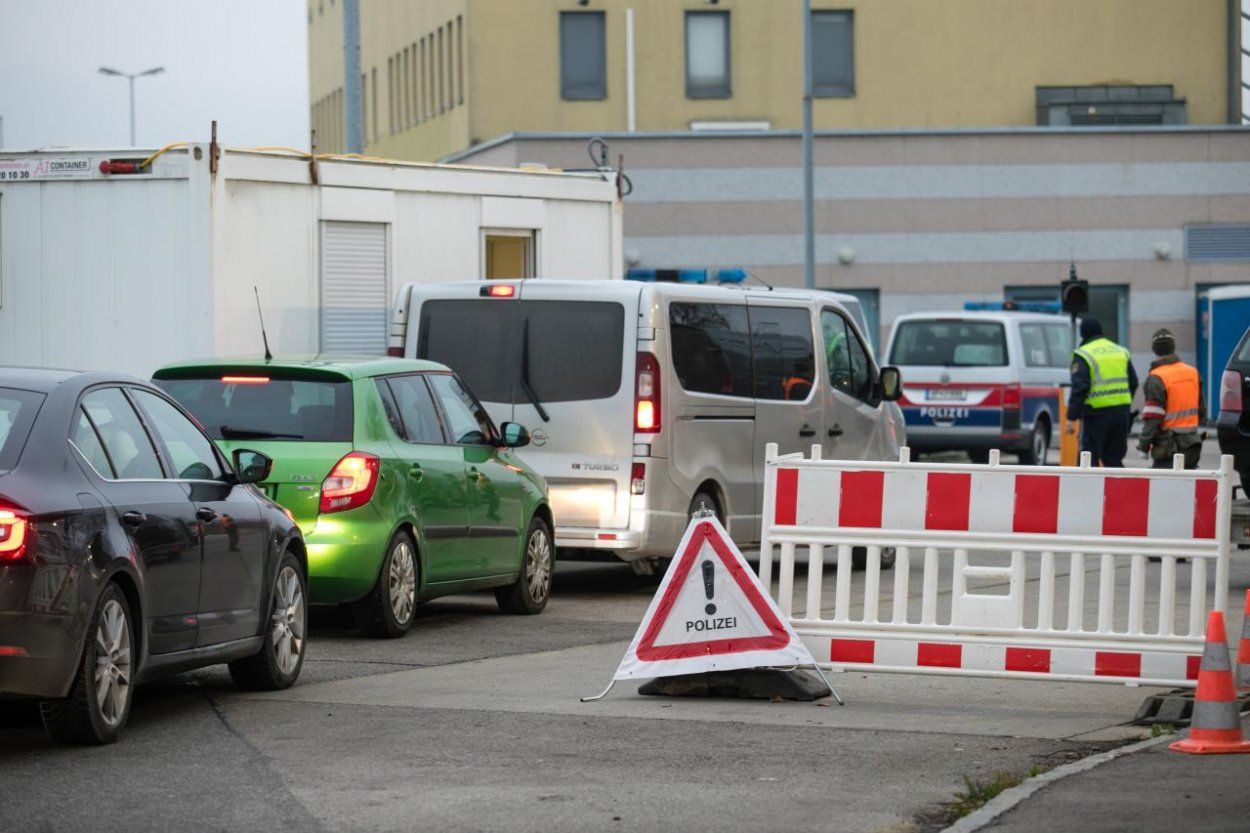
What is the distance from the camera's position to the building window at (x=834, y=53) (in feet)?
173

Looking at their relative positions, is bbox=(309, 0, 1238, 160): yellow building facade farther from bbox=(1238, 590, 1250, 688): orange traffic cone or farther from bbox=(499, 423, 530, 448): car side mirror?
bbox=(1238, 590, 1250, 688): orange traffic cone

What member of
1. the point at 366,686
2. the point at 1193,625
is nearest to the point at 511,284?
the point at 366,686

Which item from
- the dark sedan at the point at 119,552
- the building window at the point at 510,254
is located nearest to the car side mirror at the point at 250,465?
the dark sedan at the point at 119,552

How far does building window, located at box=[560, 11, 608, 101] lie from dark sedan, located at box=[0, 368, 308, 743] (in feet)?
138

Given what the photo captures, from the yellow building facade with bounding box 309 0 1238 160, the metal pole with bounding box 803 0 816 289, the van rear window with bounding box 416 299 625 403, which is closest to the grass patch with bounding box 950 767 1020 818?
the van rear window with bounding box 416 299 625 403

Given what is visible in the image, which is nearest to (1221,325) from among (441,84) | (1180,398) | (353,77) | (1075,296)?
(1075,296)

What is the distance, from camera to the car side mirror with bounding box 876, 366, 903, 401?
1858 cm

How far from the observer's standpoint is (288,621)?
10.9 metres

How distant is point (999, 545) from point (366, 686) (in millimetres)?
2964

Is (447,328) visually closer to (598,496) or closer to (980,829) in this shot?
(598,496)

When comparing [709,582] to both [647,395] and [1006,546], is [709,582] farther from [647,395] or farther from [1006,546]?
[647,395]

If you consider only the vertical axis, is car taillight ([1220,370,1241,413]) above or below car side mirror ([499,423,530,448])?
above

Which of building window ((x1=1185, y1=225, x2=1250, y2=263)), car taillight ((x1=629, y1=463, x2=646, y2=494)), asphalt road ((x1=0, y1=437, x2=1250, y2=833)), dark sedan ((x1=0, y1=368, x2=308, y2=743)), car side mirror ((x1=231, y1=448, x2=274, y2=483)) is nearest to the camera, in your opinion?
asphalt road ((x1=0, y1=437, x2=1250, y2=833))

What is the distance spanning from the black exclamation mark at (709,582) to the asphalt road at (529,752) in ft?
1.41
